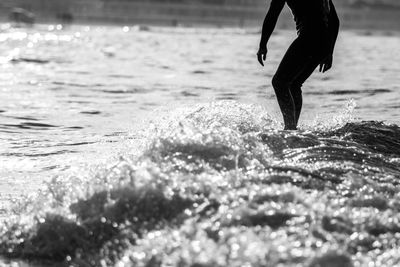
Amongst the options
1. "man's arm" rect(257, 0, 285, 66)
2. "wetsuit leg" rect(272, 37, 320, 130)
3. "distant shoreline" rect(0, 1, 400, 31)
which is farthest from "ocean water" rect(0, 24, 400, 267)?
"distant shoreline" rect(0, 1, 400, 31)

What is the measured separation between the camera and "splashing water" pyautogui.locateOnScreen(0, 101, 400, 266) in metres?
4.31

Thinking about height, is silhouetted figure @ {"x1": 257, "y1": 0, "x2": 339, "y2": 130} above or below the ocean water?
above

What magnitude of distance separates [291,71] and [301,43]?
0.30m

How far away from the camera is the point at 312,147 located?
272 inches

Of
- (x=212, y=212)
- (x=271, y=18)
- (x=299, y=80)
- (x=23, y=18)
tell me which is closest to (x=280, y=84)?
(x=299, y=80)

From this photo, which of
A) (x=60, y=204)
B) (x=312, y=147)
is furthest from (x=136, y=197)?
(x=312, y=147)

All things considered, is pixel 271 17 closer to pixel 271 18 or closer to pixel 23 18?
pixel 271 18

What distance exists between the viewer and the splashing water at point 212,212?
14.1 ft

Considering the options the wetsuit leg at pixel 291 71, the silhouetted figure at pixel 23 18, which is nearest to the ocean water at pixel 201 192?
the wetsuit leg at pixel 291 71

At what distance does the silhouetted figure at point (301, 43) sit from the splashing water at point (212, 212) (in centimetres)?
169

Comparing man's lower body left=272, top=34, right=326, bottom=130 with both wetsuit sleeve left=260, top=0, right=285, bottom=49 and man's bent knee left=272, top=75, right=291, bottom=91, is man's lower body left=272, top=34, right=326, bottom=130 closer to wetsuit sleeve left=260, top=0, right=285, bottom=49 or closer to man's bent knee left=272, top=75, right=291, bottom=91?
man's bent knee left=272, top=75, right=291, bottom=91

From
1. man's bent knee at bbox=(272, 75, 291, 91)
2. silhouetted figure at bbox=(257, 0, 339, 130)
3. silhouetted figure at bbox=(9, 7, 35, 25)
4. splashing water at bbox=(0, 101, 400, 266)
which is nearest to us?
splashing water at bbox=(0, 101, 400, 266)

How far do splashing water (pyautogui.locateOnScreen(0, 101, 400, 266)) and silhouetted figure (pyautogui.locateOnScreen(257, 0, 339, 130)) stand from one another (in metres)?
1.69

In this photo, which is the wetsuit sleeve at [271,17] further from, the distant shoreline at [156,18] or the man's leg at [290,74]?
the distant shoreline at [156,18]
